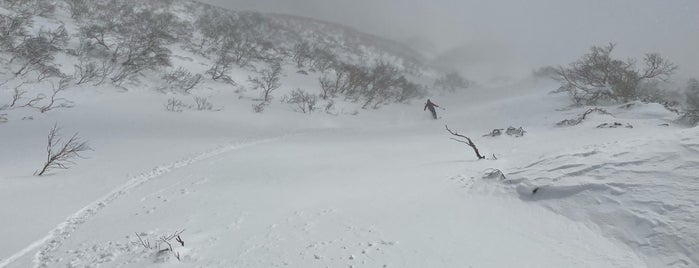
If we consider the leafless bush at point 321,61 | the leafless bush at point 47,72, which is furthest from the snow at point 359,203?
the leafless bush at point 321,61

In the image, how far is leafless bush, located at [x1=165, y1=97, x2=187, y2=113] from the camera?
21.6 meters

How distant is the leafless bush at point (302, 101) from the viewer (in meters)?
28.2

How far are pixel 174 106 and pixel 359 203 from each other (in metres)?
17.8

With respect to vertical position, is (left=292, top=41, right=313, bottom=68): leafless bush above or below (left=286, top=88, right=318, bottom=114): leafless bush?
above

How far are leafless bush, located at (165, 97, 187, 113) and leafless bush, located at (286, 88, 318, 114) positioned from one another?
321 inches

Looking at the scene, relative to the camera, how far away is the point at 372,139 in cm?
1812

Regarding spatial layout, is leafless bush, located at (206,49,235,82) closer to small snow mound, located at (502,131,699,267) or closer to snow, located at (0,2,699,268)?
snow, located at (0,2,699,268)

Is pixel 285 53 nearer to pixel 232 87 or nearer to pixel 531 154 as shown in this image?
pixel 232 87

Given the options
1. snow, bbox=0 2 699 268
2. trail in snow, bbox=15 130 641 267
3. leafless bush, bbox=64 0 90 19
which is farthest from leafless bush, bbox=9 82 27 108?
leafless bush, bbox=64 0 90 19

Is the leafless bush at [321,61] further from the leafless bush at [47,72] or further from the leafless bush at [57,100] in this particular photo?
the leafless bush at [57,100]

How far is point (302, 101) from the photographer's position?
2939 centimetres

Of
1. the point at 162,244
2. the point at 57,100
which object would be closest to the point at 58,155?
the point at 162,244

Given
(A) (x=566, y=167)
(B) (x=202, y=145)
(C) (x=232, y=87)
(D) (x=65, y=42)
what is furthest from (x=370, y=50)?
(A) (x=566, y=167)

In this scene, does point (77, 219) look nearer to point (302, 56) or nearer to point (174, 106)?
point (174, 106)
